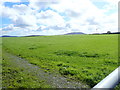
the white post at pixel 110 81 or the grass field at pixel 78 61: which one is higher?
the white post at pixel 110 81

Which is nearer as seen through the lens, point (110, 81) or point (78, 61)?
point (110, 81)

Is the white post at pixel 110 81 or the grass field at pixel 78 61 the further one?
the grass field at pixel 78 61

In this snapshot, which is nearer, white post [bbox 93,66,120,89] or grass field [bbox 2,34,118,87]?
white post [bbox 93,66,120,89]

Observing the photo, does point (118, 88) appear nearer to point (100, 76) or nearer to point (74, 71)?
point (100, 76)

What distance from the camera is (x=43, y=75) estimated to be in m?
8.46

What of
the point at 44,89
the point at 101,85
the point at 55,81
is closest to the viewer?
the point at 101,85

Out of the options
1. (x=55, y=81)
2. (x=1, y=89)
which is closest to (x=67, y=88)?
(x=55, y=81)

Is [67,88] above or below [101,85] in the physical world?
below

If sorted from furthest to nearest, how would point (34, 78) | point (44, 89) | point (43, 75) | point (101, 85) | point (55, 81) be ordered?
1. point (43, 75)
2. point (34, 78)
3. point (55, 81)
4. point (44, 89)
5. point (101, 85)

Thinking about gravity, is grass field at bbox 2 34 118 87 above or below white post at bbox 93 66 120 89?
below

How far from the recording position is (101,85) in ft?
15.8

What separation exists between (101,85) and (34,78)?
4480mm

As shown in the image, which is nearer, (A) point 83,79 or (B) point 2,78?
(A) point 83,79

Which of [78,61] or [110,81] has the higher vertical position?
[110,81]
